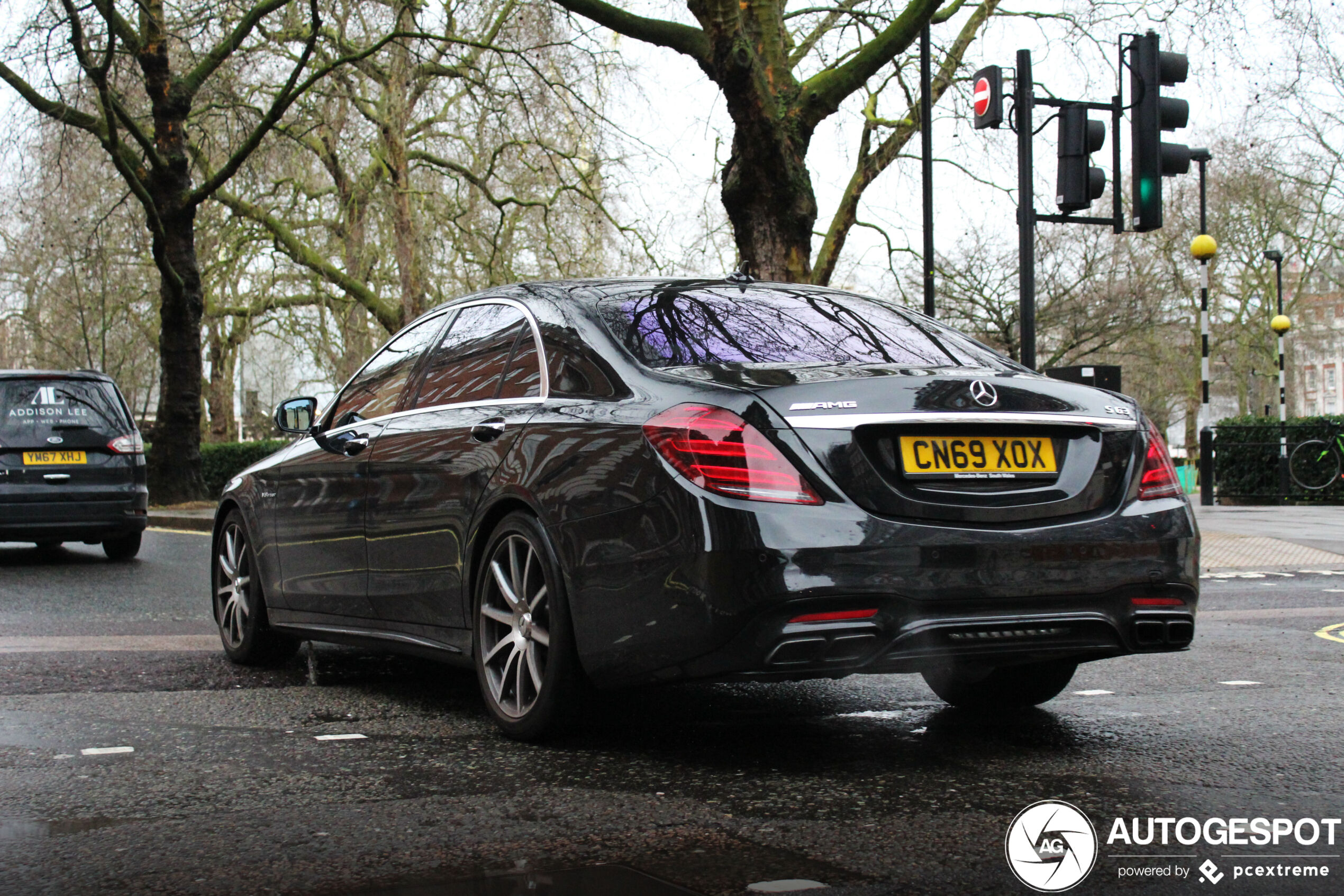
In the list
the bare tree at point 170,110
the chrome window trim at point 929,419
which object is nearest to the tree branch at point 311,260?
the bare tree at point 170,110

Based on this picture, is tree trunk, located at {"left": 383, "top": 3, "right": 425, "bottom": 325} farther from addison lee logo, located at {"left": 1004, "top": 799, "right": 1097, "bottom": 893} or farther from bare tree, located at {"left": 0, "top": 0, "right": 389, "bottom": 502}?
addison lee logo, located at {"left": 1004, "top": 799, "right": 1097, "bottom": 893}

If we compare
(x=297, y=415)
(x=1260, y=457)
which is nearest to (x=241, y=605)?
(x=297, y=415)

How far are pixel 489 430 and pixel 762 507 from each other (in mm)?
1295

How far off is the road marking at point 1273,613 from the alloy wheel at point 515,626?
4909 millimetres

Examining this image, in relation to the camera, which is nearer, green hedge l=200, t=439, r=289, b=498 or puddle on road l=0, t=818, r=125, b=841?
puddle on road l=0, t=818, r=125, b=841

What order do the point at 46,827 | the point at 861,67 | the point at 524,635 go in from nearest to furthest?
the point at 46,827, the point at 524,635, the point at 861,67

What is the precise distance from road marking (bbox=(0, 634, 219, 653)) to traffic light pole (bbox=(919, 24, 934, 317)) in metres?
9.24

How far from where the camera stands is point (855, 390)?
4012 millimetres

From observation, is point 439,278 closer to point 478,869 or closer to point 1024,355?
point 1024,355

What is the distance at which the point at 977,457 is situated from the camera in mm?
4012

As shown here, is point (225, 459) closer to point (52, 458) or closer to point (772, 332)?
point (52, 458)

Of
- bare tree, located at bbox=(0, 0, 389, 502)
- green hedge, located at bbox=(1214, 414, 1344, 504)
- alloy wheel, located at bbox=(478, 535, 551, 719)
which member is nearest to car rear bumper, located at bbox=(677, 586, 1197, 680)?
alloy wheel, located at bbox=(478, 535, 551, 719)

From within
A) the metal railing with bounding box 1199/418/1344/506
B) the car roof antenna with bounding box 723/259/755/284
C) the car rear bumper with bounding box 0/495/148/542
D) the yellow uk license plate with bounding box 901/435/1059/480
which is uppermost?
the car roof antenna with bounding box 723/259/755/284

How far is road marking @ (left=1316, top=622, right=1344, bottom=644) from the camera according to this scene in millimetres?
7094
